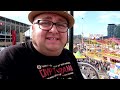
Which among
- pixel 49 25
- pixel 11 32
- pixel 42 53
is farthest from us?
pixel 11 32

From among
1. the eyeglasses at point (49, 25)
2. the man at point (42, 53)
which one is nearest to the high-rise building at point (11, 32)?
the man at point (42, 53)

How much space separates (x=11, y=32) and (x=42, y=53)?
53 centimetres

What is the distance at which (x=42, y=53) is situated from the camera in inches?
55.6

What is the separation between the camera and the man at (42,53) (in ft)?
4.12

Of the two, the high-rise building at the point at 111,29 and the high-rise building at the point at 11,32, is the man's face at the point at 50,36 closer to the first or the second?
the high-rise building at the point at 11,32

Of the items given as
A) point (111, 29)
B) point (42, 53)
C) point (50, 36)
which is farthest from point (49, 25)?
point (111, 29)

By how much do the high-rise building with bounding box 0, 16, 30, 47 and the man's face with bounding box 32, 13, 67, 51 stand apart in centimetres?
26

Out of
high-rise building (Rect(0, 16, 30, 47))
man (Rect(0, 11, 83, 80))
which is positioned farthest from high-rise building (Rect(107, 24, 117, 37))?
high-rise building (Rect(0, 16, 30, 47))

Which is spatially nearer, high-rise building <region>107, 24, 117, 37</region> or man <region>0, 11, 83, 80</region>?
man <region>0, 11, 83, 80</region>

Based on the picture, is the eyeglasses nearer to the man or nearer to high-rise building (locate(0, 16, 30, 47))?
the man

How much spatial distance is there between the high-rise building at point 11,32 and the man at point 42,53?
173 mm

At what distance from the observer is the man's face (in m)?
1.29

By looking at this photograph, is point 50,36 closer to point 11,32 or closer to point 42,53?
point 42,53

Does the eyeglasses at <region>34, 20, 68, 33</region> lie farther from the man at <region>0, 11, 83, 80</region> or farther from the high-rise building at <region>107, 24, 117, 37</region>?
the high-rise building at <region>107, 24, 117, 37</region>
